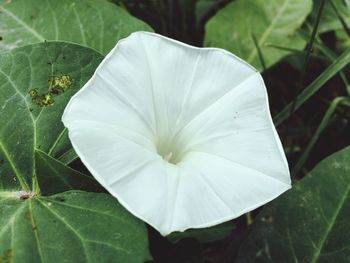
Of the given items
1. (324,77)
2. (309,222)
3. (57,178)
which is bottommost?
(309,222)

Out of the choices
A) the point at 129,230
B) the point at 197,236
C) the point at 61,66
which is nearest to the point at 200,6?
the point at 61,66

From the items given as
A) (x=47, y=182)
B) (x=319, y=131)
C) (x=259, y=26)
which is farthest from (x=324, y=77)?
(x=47, y=182)

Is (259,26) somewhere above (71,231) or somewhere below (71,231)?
above

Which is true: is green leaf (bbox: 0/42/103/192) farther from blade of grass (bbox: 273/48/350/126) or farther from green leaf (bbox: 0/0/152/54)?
blade of grass (bbox: 273/48/350/126)

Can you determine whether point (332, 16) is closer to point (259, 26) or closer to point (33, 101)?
point (259, 26)

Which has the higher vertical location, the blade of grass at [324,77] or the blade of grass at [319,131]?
the blade of grass at [324,77]

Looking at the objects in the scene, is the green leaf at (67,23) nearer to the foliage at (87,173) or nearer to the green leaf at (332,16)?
the foliage at (87,173)

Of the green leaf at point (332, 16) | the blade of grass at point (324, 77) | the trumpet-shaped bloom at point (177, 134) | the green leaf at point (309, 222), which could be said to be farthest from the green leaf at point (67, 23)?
the green leaf at point (332, 16)
